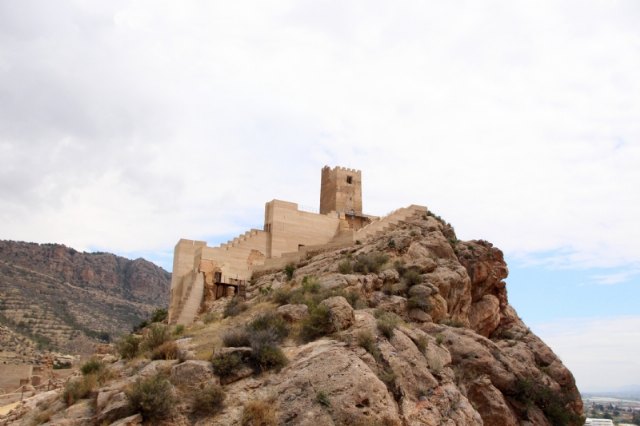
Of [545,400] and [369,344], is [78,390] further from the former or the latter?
[545,400]

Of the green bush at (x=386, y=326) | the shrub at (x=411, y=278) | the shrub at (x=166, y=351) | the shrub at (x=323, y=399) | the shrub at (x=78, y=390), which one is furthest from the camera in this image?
the shrub at (x=411, y=278)

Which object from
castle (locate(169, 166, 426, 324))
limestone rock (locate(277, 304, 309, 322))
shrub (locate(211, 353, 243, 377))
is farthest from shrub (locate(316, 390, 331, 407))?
castle (locate(169, 166, 426, 324))

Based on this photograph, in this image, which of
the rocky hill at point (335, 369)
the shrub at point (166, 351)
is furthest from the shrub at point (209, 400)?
the shrub at point (166, 351)

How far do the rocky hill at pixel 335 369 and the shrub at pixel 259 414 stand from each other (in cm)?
2

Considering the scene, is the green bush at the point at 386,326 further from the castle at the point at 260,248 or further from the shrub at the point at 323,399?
the castle at the point at 260,248

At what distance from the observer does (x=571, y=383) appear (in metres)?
23.9

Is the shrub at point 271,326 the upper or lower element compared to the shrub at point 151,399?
upper

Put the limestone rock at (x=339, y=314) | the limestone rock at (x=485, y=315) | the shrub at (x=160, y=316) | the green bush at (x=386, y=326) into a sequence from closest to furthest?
the limestone rock at (x=339, y=314) < the green bush at (x=386, y=326) < the limestone rock at (x=485, y=315) < the shrub at (x=160, y=316)

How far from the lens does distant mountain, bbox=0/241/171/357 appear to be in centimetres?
5697

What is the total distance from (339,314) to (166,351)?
4.73 m

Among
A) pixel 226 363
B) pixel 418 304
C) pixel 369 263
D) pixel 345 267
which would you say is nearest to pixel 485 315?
pixel 418 304

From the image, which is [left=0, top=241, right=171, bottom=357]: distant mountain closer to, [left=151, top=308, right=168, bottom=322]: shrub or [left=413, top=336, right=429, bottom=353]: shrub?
[left=151, top=308, right=168, bottom=322]: shrub

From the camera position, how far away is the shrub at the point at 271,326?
15.3m

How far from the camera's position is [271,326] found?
51.6 ft
